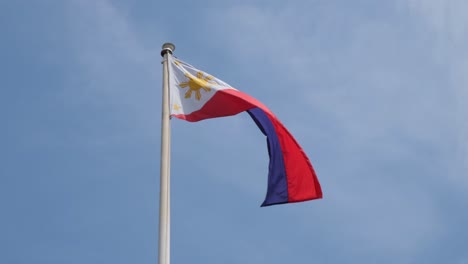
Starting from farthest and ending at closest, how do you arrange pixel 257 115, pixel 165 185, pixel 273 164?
pixel 257 115
pixel 273 164
pixel 165 185

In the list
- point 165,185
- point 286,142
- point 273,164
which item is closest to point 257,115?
point 286,142

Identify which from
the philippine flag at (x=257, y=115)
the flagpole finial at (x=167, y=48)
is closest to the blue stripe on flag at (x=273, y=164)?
the philippine flag at (x=257, y=115)

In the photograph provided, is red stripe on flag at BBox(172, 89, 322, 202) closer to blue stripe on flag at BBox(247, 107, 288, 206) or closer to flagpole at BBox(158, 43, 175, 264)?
blue stripe on flag at BBox(247, 107, 288, 206)

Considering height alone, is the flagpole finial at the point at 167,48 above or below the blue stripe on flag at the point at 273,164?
above

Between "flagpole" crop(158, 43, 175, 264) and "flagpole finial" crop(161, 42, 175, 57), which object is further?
"flagpole finial" crop(161, 42, 175, 57)

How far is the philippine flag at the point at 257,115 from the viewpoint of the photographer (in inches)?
710

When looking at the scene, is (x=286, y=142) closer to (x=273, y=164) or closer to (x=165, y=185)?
(x=273, y=164)

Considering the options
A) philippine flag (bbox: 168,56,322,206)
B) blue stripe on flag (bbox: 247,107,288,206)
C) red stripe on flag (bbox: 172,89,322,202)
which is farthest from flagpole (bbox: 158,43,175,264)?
blue stripe on flag (bbox: 247,107,288,206)

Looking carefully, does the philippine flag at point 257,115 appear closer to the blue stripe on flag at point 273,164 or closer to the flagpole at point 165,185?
the blue stripe on flag at point 273,164

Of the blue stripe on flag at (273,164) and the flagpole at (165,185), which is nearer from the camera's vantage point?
the flagpole at (165,185)

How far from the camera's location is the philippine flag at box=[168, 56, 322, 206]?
18031 millimetres

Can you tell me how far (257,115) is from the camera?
62.5 feet

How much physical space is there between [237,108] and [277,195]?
238 cm

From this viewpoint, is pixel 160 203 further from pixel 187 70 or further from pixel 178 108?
pixel 187 70
